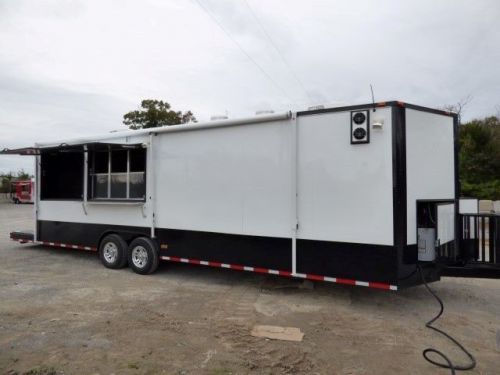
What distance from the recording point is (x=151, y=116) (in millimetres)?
30344

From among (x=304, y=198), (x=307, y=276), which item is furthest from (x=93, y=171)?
(x=307, y=276)

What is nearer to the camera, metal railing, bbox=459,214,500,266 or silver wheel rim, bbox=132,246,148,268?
metal railing, bbox=459,214,500,266

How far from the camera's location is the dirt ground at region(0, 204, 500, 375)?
13.6ft

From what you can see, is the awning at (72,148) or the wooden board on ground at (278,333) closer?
the wooden board on ground at (278,333)

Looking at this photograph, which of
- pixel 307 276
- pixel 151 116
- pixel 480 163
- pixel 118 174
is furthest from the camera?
pixel 151 116

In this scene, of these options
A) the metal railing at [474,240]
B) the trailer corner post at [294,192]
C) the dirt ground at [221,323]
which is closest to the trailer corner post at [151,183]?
the dirt ground at [221,323]

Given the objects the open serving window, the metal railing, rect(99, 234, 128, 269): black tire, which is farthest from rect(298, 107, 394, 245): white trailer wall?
rect(99, 234, 128, 269): black tire

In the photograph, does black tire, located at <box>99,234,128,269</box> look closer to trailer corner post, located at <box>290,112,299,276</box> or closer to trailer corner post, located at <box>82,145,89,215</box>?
trailer corner post, located at <box>82,145,89,215</box>

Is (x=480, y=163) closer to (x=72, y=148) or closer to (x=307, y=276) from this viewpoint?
(x=307, y=276)

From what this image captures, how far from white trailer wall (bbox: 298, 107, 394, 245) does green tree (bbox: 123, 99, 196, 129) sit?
999 inches

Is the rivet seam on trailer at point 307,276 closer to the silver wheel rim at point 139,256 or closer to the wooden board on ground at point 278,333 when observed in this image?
the silver wheel rim at point 139,256

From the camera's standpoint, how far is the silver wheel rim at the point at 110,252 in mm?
8336

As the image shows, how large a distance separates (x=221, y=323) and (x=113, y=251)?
3.91 metres

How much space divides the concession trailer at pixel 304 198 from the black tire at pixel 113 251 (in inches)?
0.8
